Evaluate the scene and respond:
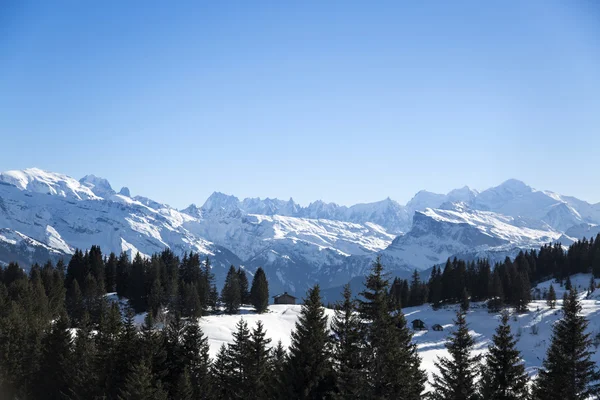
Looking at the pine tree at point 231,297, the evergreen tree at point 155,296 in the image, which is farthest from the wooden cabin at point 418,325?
the evergreen tree at point 155,296

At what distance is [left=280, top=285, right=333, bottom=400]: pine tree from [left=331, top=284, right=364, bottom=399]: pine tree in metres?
0.75

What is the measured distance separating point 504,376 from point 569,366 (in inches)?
171

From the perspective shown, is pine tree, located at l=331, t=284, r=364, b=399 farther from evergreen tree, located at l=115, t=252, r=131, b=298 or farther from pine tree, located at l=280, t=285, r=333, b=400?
evergreen tree, located at l=115, t=252, r=131, b=298

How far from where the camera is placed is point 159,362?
48875mm

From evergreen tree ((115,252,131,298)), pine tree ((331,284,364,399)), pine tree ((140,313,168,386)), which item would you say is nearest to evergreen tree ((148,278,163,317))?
evergreen tree ((115,252,131,298))

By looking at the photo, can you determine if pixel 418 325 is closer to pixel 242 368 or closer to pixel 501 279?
pixel 501 279

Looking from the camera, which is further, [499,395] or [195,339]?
[195,339]

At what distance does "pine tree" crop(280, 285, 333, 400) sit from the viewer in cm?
3216

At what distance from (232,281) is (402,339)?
10168 centimetres

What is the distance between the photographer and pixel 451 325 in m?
122

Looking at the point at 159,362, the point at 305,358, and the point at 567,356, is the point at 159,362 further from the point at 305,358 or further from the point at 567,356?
the point at 567,356

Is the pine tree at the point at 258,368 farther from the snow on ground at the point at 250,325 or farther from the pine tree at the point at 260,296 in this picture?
the pine tree at the point at 260,296

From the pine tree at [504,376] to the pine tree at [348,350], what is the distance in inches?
299

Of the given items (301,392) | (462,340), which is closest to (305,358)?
(301,392)
